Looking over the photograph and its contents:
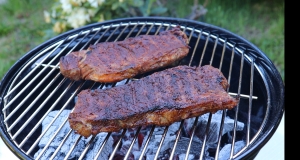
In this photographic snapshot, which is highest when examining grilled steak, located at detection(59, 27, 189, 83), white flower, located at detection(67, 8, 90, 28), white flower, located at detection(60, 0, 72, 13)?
white flower, located at detection(60, 0, 72, 13)

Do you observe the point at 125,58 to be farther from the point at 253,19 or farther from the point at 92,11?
the point at 253,19

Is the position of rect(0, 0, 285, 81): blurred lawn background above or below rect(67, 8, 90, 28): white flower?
above

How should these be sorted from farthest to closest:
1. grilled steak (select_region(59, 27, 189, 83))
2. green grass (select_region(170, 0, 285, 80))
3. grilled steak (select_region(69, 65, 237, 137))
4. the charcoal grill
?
green grass (select_region(170, 0, 285, 80))
grilled steak (select_region(59, 27, 189, 83))
the charcoal grill
grilled steak (select_region(69, 65, 237, 137))

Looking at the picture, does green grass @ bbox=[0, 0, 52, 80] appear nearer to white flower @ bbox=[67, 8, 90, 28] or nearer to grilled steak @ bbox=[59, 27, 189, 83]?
white flower @ bbox=[67, 8, 90, 28]

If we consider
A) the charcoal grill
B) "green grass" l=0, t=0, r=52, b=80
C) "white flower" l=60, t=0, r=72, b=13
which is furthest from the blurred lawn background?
the charcoal grill

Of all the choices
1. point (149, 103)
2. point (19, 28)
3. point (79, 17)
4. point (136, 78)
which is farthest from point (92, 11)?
point (149, 103)

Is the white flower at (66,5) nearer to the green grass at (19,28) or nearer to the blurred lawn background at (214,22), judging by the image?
the green grass at (19,28)
